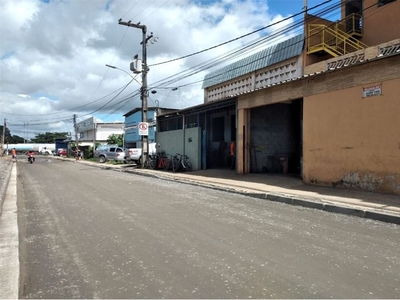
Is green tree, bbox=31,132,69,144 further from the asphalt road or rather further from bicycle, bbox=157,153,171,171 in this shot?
the asphalt road

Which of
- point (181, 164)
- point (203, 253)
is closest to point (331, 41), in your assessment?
point (181, 164)

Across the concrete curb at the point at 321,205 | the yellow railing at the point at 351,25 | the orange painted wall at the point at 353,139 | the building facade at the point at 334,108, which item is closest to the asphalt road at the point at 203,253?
the concrete curb at the point at 321,205

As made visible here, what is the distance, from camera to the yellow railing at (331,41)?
57.6ft

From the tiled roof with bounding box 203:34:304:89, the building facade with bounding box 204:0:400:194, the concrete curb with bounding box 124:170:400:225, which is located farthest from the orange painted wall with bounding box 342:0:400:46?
the concrete curb with bounding box 124:170:400:225

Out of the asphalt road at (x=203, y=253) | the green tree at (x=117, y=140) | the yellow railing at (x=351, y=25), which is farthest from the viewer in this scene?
the green tree at (x=117, y=140)

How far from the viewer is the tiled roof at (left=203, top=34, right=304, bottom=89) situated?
1928 centimetres

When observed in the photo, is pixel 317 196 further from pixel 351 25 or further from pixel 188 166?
pixel 351 25

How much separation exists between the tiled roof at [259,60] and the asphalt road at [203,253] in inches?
500

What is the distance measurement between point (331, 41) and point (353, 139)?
30.2ft

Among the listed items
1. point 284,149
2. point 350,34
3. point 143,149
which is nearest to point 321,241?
point 284,149

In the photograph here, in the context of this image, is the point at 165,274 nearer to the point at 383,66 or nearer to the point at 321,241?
the point at 321,241

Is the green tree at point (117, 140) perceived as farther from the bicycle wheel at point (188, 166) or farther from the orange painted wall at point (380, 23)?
the orange painted wall at point (380, 23)

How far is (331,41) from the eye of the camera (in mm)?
18594

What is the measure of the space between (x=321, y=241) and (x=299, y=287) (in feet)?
6.95
